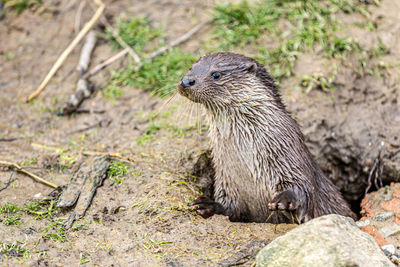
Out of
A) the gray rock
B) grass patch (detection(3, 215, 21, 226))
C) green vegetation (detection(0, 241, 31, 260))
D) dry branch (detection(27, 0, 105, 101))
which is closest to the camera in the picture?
the gray rock

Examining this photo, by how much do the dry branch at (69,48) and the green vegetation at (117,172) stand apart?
185cm

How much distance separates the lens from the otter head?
11.5ft

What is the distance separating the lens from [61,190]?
11.8 feet

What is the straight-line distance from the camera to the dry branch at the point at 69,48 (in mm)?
5219

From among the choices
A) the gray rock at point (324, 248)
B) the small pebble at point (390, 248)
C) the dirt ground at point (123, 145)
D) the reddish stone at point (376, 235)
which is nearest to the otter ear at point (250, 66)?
the dirt ground at point (123, 145)

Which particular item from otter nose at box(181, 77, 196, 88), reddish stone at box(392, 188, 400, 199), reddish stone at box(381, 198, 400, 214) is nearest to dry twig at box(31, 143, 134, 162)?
otter nose at box(181, 77, 196, 88)

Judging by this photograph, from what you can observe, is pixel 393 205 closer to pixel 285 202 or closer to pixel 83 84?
pixel 285 202

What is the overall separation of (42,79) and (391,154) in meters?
3.97

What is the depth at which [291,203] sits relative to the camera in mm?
3213

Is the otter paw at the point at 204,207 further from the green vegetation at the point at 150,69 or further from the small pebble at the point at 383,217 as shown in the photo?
the green vegetation at the point at 150,69

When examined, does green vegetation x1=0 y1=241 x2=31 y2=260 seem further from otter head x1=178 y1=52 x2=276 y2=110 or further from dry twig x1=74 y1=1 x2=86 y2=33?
dry twig x1=74 y1=1 x2=86 y2=33

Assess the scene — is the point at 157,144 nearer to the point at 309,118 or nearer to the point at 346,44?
the point at 309,118

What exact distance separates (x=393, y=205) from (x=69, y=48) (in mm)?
4005

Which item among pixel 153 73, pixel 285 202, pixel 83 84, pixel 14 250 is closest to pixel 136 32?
pixel 153 73
